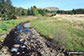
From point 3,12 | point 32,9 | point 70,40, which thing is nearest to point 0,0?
point 3,12

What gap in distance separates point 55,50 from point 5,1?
5298 cm

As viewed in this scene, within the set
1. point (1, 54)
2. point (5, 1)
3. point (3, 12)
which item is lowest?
point (1, 54)

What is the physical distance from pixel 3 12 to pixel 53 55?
52.5 meters

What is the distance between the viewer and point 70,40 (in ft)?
52.6

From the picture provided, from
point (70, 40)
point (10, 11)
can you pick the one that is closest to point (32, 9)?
point (10, 11)

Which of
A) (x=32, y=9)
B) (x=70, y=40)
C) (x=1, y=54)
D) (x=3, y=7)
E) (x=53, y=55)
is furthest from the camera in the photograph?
(x=32, y=9)

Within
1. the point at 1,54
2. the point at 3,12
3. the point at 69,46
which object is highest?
the point at 3,12

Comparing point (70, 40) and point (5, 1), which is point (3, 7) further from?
point (70, 40)

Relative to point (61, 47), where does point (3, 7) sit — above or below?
above

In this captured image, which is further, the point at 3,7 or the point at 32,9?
the point at 32,9

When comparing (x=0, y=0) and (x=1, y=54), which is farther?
(x=0, y=0)

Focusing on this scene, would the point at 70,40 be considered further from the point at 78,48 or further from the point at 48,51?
the point at 48,51

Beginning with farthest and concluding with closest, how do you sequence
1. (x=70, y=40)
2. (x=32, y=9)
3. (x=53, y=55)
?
(x=32, y=9) → (x=70, y=40) → (x=53, y=55)

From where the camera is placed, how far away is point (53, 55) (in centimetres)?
1284
